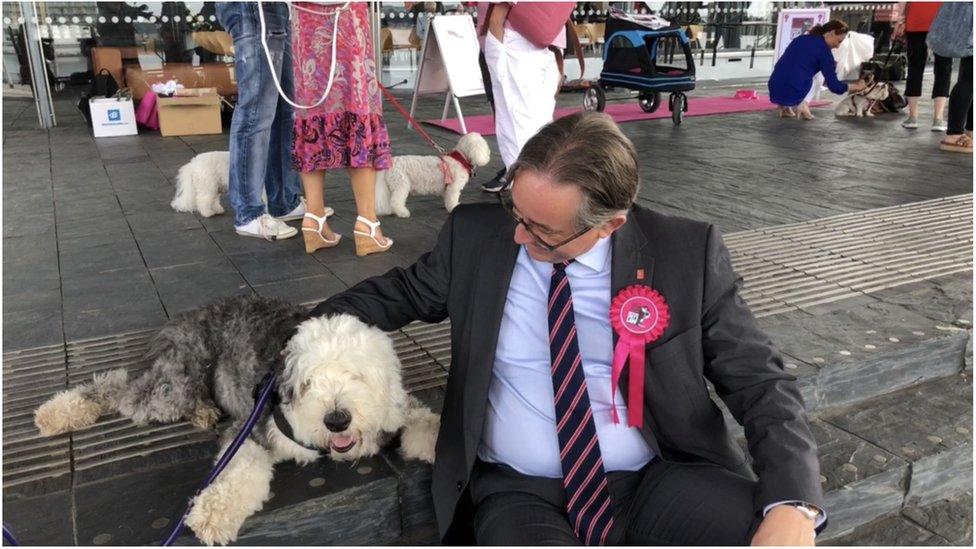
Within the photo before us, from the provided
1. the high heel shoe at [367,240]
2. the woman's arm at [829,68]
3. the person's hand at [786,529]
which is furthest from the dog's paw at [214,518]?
the woman's arm at [829,68]

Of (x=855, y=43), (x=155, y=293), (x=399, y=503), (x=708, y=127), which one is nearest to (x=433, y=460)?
(x=399, y=503)

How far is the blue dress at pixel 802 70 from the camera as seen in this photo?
1018 cm

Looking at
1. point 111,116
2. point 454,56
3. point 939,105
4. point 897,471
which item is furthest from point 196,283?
point 939,105

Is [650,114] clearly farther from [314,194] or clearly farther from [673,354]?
[673,354]

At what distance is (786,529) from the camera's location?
1670 millimetres

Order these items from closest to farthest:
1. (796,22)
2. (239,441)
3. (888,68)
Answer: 1. (239,441)
2. (888,68)
3. (796,22)

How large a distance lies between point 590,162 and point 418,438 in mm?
1131

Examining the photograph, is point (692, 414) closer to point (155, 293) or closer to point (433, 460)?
point (433, 460)

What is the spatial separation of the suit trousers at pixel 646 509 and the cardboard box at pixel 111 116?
8.22 meters

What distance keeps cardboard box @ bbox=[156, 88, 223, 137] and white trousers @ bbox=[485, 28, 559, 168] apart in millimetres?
4596

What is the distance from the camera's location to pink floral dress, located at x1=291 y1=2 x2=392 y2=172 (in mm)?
4086

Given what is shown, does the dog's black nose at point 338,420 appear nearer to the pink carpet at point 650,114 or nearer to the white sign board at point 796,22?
the pink carpet at point 650,114

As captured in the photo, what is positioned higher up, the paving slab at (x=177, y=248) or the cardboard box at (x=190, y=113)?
the cardboard box at (x=190, y=113)

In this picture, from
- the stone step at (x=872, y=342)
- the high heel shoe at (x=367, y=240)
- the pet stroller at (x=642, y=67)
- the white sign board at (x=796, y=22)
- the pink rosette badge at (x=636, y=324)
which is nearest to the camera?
the pink rosette badge at (x=636, y=324)
